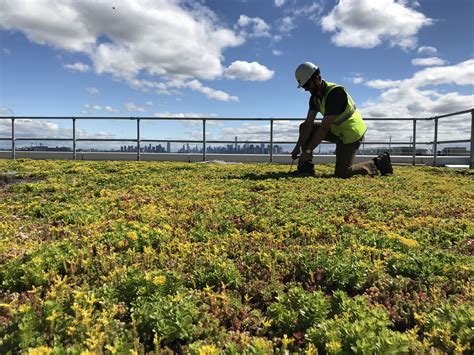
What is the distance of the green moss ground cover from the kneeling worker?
3037mm

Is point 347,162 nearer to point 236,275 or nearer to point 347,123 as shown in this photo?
point 347,123

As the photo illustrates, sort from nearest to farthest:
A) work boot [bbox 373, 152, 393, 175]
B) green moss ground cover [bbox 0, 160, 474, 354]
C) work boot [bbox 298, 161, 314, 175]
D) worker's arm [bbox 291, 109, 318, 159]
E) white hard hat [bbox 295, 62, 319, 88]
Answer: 1. green moss ground cover [bbox 0, 160, 474, 354]
2. white hard hat [bbox 295, 62, 319, 88]
3. worker's arm [bbox 291, 109, 318, 159]
4. work boot [bbox 298, 161, 314, 175]
5. work boot [bbox 373, 152, 393, 175]

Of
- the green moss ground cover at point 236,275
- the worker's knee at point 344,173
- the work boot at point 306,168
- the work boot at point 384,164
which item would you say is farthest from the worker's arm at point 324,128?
the green moss ground cover at point 236,275

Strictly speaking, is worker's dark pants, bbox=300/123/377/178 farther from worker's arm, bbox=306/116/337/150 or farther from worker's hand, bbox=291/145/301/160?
worker's arm, bbox=306/116/337/150

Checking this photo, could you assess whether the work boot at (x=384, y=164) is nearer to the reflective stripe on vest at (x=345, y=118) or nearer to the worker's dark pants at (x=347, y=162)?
the worker's dark pants at (x=347, y=162)

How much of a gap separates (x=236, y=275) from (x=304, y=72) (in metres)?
6.12

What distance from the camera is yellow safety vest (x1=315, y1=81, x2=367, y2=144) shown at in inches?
336

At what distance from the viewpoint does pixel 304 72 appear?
8.26m

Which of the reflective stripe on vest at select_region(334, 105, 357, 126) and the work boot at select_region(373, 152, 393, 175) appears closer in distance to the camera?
the reflective stripe on vest at select_region(334, 105, 357, 126)

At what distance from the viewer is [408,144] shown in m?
14.5

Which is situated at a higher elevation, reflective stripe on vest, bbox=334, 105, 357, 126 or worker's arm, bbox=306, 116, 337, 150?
reflective stripe on vest, bbox=334, 105, 357, 126

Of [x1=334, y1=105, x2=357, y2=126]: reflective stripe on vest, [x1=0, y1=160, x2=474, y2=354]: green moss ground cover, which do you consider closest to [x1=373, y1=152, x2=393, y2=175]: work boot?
[x1=334, y1=105, x2=357, y2=126]: reflective stripe on vest

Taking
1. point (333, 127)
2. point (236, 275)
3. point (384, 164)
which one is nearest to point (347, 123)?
point (333, 127)

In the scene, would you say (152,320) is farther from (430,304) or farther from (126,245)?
(430,304)
